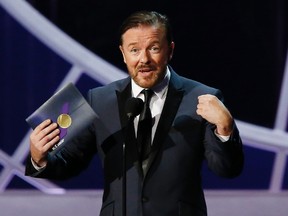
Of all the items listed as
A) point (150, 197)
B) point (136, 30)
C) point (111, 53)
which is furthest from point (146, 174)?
point (111, 53)

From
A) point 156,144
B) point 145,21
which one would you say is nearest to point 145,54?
point 145,21

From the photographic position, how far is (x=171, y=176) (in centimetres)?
161

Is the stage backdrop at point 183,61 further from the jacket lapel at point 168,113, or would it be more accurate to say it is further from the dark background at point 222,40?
the jacket lapel at point 168,113

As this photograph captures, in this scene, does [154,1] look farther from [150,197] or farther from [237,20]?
[150,197]

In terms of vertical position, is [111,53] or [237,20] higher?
[237,20]

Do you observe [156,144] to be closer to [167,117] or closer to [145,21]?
[167,117]

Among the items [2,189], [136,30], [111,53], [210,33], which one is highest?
[210,33]

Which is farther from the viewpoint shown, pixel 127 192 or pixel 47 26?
pixel 47 26

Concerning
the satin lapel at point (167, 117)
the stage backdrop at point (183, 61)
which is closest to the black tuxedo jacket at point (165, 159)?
the satin lapel at point (167, 117)

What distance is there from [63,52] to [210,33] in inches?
23.7

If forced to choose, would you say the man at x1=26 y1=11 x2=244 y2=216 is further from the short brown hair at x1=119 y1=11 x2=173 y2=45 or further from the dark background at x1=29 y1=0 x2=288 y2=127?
the dark background at x1=29 y1=0 x2=288 y2=127

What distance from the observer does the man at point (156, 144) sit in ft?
5.16

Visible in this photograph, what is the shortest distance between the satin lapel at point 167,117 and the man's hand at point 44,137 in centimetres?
25

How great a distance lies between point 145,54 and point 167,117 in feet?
0.57
